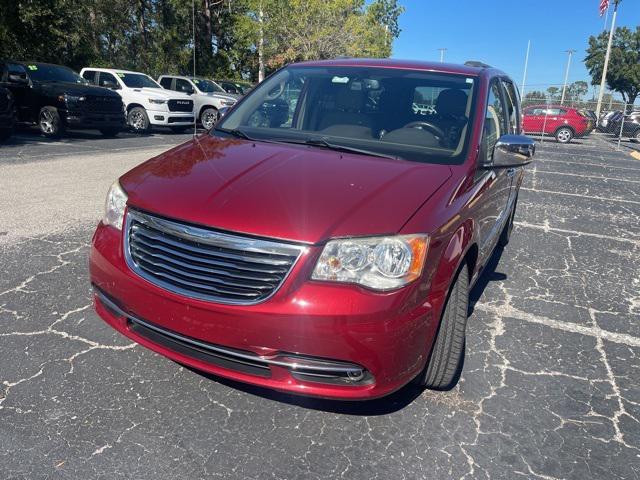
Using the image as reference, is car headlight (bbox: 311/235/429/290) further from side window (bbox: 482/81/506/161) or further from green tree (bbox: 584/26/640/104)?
green tree (bbox: 584/26/640/104)

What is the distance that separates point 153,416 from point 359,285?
1.25 m

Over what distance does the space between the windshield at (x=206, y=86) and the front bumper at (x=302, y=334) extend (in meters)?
16.3

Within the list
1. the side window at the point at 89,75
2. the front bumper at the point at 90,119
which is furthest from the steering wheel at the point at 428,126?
the side window at the point at 89,75

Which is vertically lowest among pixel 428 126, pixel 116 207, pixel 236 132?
pixel 116 207

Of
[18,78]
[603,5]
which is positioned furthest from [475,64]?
[603,5]

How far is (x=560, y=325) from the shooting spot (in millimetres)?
3871

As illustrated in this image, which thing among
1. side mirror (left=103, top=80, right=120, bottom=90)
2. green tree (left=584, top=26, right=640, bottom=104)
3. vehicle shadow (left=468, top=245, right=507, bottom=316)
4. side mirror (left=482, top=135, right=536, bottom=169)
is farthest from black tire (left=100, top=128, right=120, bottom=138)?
green tree (left=584, top=26, right=640, bottom=104)

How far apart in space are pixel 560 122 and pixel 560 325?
72.5ft

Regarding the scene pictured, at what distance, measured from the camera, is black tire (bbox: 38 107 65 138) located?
12.4 m

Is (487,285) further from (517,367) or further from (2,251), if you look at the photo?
(2,251)

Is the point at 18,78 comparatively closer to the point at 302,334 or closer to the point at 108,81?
the point at 108,81

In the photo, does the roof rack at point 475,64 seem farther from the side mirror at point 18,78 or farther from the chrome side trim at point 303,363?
the side mirror at point 18,78

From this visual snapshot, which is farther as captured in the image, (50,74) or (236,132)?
(50,74)

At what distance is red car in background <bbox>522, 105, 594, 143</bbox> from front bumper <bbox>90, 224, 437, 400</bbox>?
23534mm
